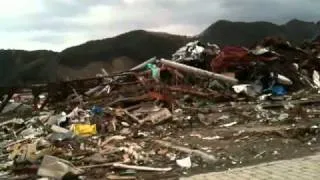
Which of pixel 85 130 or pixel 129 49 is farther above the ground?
pixel 129 49

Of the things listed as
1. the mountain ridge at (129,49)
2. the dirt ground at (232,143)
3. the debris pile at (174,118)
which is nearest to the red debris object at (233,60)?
the debris pile at (174,118)

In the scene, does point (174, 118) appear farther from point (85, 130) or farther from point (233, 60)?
point (233, 60)

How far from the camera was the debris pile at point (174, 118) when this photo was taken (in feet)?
31.1

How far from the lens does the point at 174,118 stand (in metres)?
14.1

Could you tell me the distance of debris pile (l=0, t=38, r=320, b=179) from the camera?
374 inches

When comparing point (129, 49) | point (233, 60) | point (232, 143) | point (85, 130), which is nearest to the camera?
point (232, 143)

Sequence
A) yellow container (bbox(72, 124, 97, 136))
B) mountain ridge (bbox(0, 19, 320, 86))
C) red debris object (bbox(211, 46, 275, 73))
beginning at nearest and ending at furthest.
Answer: yellow container (bbox(72, 124, 97, 136)) → red debris object (bbox(211, 46, 275, 73)) → mountain ridge (bbox(0, 19, 320, 86))

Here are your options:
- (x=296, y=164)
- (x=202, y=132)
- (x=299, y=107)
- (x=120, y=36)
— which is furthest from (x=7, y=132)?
(x=120, y=36)

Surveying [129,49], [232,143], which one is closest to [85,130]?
[232,143]

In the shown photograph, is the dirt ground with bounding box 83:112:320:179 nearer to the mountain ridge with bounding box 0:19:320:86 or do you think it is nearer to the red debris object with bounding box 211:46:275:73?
the red debris object with bounding box 211:46:275:73

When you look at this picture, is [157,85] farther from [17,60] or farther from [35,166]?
[17,60]

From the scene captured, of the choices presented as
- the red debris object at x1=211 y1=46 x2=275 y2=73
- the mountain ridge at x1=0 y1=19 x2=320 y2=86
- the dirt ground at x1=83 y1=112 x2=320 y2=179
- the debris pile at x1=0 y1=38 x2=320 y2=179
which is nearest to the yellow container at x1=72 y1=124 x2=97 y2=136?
the debris pile at x1=0 y1=38 x2=320 y2=179

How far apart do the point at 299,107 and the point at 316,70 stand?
5.80 m

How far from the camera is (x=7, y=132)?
14.9 meters
